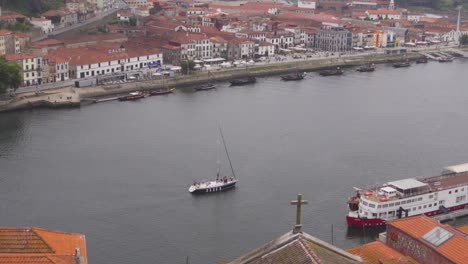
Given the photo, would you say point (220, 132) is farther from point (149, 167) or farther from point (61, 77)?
point (61, 77)

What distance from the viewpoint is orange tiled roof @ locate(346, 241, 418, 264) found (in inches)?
328

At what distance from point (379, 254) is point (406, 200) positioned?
305 cm

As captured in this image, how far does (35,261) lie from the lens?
516 centimetres

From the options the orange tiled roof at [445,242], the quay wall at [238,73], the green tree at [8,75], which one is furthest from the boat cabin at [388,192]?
the green tree at [8,75]

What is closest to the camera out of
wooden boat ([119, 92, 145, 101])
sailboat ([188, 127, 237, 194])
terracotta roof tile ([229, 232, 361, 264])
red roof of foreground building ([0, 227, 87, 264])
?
terracotta roof tile ([229, 232, 361, 264])

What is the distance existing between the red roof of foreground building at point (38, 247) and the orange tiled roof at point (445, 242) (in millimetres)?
4558

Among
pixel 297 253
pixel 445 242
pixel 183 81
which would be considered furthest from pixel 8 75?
pixel 297 253

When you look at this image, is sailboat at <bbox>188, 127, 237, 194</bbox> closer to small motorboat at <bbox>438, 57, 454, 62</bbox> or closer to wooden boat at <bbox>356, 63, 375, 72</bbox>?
wooden boat at <bbox>356, 63, 375, 72</bbox>

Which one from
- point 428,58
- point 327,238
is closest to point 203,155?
point 327,238

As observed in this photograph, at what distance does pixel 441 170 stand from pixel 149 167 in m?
6.07

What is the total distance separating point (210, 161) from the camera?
1412cm

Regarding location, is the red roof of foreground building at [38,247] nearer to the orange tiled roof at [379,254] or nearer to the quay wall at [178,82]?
the orange tiled roof at [379,254]

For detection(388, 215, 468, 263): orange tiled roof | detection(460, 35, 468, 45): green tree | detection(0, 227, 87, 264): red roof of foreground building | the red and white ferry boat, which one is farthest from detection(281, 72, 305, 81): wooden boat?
detection(0, 227, 87, 264): red roof of foreground building

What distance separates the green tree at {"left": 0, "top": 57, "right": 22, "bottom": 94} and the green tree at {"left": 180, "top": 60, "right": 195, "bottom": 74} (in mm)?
6528
